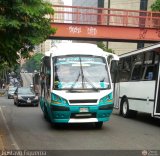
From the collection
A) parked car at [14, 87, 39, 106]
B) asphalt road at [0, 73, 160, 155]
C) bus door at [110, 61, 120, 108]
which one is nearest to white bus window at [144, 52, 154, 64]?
asphalt road at [0, 73, 160, 155]

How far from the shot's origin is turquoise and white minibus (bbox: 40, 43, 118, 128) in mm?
13320

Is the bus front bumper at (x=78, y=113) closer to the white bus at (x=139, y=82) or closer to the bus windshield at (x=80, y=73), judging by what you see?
the bus windshield at (x=80, y=73)

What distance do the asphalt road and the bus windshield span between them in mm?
1536

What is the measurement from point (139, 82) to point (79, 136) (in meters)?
5.19

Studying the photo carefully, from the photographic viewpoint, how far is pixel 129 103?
1828 cm

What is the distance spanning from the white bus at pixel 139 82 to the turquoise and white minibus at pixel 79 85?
1940 mm

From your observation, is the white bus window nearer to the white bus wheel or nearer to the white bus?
the white bus

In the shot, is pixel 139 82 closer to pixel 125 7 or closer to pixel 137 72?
pixel 137 72

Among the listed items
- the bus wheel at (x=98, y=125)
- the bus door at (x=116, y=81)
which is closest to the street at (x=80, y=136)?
the bus wheel at (x=98, y=125)

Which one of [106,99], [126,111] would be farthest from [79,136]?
[126,111]

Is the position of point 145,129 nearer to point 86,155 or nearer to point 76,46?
point 76,46

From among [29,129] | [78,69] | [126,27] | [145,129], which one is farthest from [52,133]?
[126,27]

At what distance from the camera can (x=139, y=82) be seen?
659 inches

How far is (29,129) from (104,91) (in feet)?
9.91
